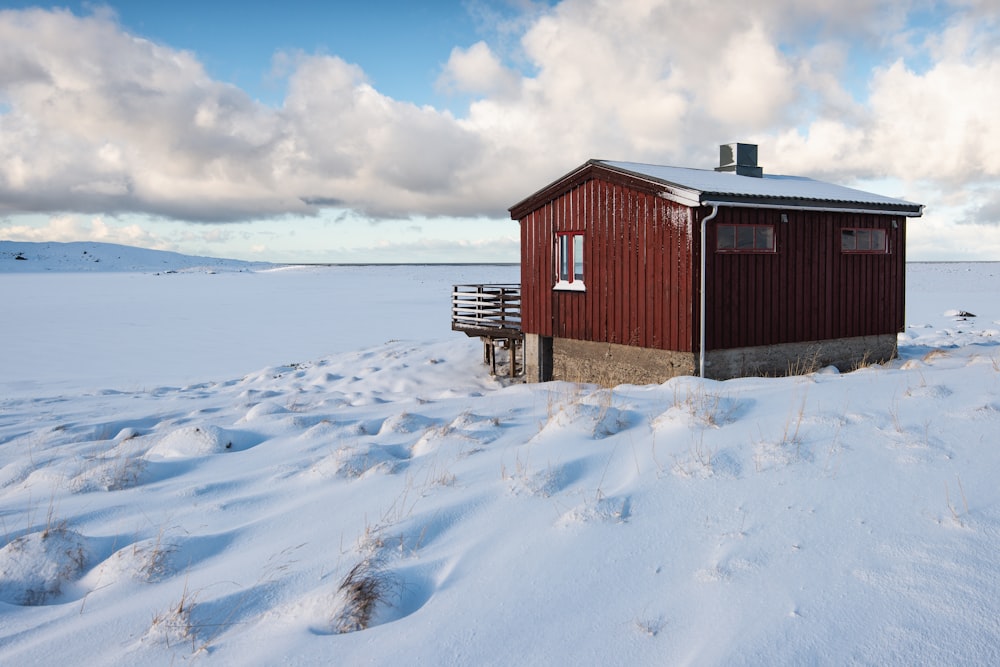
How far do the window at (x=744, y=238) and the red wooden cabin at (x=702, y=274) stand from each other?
0.03 m

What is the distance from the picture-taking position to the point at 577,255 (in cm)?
1731

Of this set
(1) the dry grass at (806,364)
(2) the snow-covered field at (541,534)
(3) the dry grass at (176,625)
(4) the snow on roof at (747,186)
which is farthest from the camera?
(1) the dry grass at (806,364)

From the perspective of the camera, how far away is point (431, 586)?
4781mm

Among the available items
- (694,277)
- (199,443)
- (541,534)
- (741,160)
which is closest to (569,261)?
(694,277)

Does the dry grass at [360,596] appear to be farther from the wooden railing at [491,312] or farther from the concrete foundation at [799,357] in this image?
the wooden railing at [491,312]

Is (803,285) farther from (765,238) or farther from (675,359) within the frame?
(675,359)

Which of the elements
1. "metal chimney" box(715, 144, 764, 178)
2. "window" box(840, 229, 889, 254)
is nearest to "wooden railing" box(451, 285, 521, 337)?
"metal chimney" box(715, 144, 764, 178)

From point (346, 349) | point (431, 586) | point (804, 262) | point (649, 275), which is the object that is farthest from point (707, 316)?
point (346, 349)

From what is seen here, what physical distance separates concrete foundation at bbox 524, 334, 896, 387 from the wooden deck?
156 cm

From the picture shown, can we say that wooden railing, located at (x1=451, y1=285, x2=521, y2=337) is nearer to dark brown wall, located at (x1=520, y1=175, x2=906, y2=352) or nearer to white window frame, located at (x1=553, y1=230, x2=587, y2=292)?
dark brown wall, located at (x1=520, y1=175, x2=906, y2=352)

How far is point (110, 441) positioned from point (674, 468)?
879 cm

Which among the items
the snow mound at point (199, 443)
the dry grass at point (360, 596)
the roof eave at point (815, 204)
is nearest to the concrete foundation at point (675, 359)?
the roof eave at point (815, 204)

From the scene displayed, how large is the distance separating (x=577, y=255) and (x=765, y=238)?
14.5 ft

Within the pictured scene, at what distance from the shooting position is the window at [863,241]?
53.9 feet
